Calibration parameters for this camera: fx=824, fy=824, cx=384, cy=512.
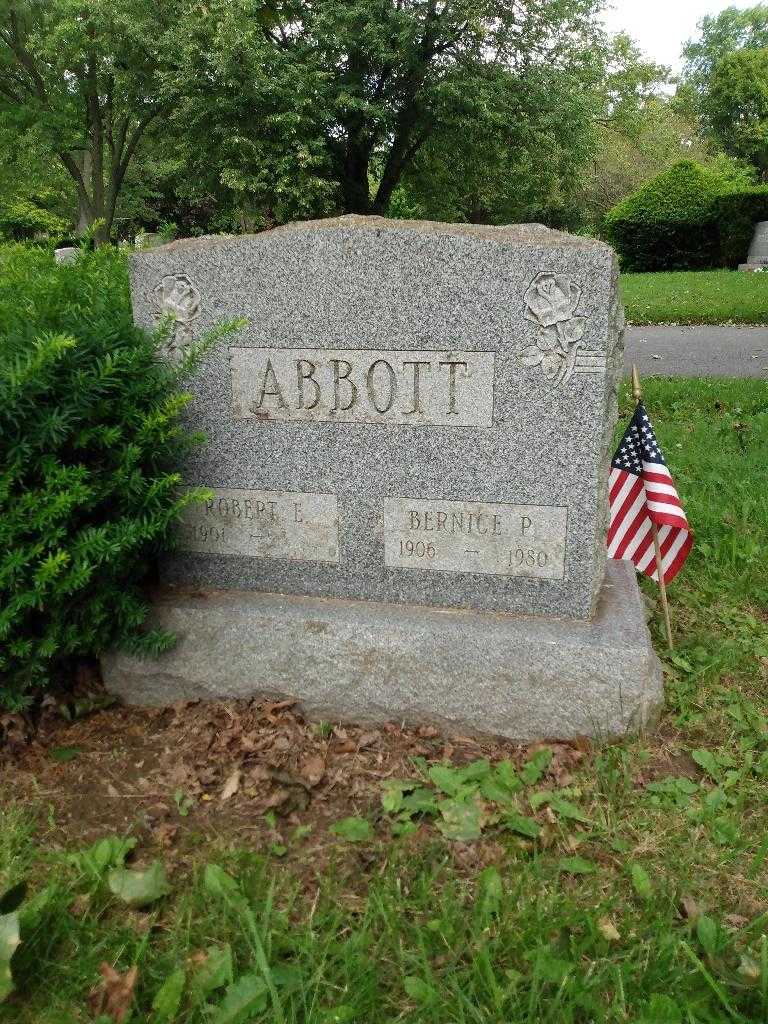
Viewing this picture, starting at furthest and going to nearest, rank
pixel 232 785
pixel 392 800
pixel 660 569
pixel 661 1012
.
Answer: pixel 660 569
pixel 232 785
pixel 392 800
pixel 661 1012

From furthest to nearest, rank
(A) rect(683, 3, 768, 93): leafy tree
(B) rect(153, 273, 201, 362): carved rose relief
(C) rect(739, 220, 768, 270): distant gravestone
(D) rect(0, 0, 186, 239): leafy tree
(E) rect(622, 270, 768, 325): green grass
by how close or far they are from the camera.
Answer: (A) rect(683, 3, 768, 93): leafy tree → (C) rect(739, 220, 768, 270): distant gravestone → (D) rect(0, 0, 186, 239): leafy tree → (E) rect(622, 270, 768, 325): green grass → (B) rect(153, 273, 201, 362): carved rose relief

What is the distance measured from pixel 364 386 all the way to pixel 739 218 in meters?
22.3

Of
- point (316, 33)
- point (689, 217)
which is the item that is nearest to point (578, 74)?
point (689, 217)

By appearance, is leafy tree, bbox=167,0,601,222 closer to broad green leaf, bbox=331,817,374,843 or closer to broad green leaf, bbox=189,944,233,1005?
broad green leaf, bbox=331,817,374,843

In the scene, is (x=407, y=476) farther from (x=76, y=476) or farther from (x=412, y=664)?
(x=76, y=476)

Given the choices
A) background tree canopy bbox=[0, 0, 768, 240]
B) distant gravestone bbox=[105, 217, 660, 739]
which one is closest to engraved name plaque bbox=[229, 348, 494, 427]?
distant gravestone bbox=[105, 217, 660, 739]

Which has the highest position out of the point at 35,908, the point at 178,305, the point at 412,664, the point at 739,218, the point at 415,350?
the point at 739,218

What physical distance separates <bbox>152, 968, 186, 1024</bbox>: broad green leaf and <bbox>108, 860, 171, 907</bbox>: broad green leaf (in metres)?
0.29

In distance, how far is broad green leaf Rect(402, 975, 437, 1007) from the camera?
1771 millimetres

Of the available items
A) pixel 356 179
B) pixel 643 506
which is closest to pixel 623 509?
pixel 643 506

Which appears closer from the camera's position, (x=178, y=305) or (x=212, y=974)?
(x=212, y=974)

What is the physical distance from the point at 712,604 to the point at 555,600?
114 cm

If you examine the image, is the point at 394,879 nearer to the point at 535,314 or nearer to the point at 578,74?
the point at 535,314

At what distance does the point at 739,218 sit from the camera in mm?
21672
